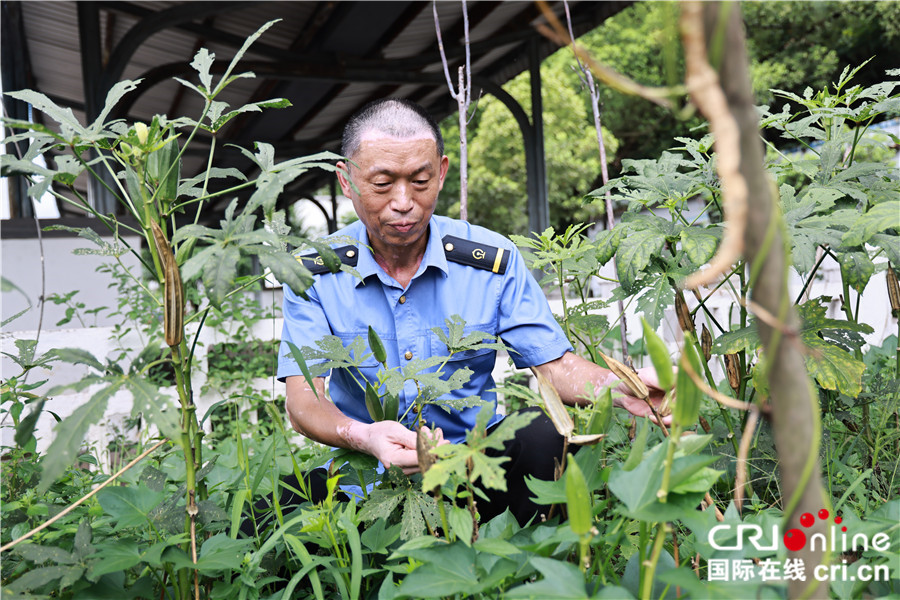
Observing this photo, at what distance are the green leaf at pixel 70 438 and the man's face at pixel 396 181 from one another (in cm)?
106

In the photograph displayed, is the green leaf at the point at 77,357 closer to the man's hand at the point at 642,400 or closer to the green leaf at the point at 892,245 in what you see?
the man's hand at the point at 642,400

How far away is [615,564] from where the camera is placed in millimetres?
1354

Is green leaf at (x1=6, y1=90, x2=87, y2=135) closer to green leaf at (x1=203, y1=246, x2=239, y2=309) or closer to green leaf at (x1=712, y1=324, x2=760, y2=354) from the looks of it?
green leaf at (x1=203, y1=246, x2=239, y2=309)

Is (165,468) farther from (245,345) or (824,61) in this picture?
(824,61)

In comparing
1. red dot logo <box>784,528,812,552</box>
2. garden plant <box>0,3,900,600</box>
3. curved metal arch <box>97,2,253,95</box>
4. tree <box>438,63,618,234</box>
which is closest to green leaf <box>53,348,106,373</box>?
garden plant <box>0,3,900,600</box>

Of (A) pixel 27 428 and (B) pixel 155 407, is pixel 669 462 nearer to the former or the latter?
(B) pixel 155 407

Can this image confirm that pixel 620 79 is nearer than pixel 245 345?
Yes

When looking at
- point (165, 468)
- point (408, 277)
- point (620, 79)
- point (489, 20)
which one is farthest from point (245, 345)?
point (489, 20)

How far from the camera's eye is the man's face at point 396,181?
183 centimetres

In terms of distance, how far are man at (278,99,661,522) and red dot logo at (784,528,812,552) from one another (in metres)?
1.00

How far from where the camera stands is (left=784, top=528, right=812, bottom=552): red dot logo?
567 mm

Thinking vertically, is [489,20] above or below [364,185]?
above

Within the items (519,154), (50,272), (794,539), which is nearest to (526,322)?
(794,539)

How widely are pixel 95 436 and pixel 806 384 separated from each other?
11.3 feet
